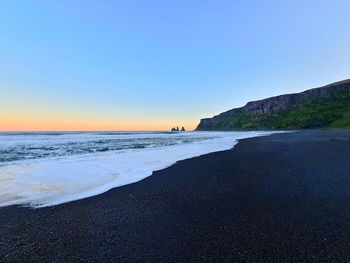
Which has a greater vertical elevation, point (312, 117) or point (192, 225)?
point (312, 117)

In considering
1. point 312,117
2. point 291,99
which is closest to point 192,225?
point 312,117

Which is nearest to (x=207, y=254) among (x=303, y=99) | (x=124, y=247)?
(x=124, y=247)

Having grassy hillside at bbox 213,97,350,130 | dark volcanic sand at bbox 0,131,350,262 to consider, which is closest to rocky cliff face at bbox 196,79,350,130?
grassy hillside at bbox 213,97,350,130

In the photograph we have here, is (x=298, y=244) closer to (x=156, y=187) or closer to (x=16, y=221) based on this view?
(x=156, y=187)

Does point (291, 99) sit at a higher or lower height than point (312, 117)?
higher

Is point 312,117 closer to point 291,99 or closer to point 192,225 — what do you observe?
point 291,99

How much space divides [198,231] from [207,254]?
0.76 meters

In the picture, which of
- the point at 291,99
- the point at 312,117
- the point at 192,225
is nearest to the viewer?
the point at 192,225

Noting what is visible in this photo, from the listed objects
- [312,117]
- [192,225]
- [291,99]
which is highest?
[291,99]

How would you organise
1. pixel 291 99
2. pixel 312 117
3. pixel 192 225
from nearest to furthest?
pixel 192 225 < pixel 312 117 < pixel 291 99

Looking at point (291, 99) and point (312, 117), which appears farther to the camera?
point (291, 99)

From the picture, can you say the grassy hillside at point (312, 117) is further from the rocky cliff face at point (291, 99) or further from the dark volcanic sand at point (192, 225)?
the dark volcanic sand at point (192, 225)

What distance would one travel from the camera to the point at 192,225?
13.8 ft

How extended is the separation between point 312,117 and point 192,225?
412 feet
